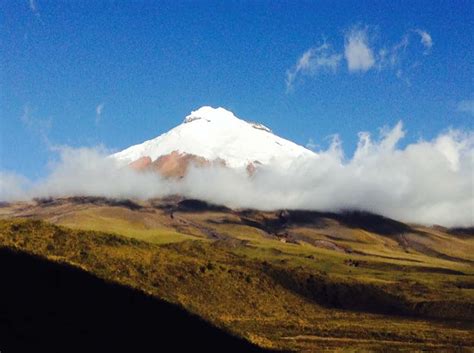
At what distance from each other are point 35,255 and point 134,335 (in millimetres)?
17213

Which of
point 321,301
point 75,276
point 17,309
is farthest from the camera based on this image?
point 321,301

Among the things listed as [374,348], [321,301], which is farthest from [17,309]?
[321,301]

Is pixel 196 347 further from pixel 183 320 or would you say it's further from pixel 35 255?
pixel 35 255

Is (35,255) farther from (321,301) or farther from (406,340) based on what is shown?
(321,301)

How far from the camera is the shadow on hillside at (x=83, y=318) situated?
43.8 m

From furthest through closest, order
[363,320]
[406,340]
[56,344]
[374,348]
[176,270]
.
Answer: [363,320] → [176,270] → [406,340] → [374,348] → [56,344]

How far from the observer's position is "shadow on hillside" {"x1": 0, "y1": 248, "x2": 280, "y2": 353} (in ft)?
144

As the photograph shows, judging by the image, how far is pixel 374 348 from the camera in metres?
83.7

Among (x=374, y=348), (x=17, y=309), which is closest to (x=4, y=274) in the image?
(x=17, y=309)

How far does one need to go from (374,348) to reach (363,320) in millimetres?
33765

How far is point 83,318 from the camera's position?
51.0 metres

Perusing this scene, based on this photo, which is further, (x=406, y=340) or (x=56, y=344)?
(x=406, y=340)

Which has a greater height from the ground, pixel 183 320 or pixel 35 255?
pixel 35 255

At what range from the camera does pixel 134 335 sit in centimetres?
5322
